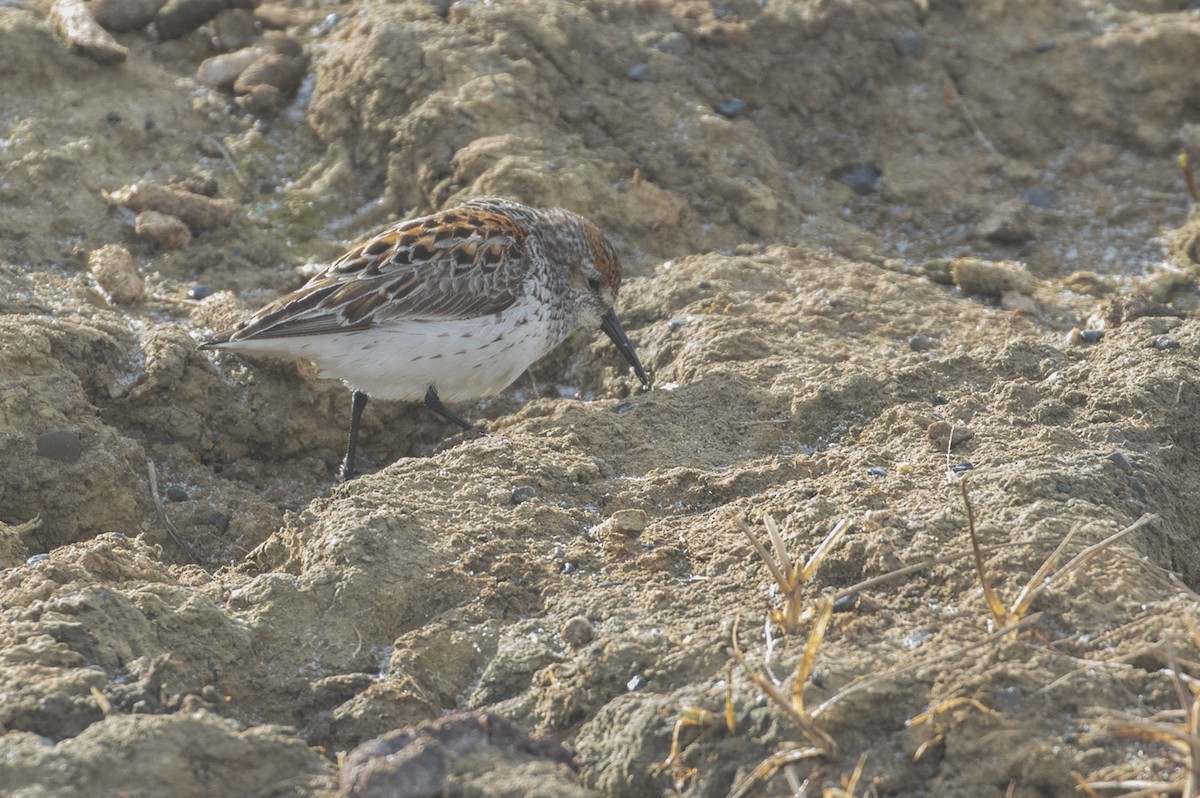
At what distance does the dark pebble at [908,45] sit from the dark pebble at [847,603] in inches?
212

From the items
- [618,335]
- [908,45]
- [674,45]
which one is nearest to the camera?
[618,335]

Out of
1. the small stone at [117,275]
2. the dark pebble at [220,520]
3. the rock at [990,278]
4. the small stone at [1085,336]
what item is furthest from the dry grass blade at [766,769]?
the small stone at [117,275]

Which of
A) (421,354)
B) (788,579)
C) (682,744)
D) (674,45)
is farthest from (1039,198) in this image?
(682,744)

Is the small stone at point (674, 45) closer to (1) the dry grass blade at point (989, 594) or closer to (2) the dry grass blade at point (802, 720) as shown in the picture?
(1) the dry grass blade at point (989, 594)

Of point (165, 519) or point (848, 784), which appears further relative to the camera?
point (165, 519)

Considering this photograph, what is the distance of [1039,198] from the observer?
8172mm

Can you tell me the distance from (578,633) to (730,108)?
4877 mm

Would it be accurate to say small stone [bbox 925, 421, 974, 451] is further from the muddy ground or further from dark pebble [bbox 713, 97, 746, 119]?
dark pebble [bbox 713, 97, 746, 119]

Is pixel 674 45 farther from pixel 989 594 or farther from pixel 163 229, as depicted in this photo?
pixel 989 594

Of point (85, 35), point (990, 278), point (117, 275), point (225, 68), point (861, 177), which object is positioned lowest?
point (990, 278)

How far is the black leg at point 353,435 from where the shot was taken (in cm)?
649

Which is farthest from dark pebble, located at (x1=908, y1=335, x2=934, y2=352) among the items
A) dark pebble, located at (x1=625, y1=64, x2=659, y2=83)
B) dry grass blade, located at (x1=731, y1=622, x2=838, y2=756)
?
dry grass blade, located at (x1=731, y1=622, x2=838, y2=756)

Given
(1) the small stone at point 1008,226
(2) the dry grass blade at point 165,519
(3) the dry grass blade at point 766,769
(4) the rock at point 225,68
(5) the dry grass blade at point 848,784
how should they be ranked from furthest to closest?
(4) the rock at point 225,68 → (1) the small stone at point 1008,226 → (2) the dry grass blade at point 165,519 → (3) the dry grass blade at point 766,769 → (5) the dry grass blade at point 848,784

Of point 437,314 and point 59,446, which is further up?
point 437,314
